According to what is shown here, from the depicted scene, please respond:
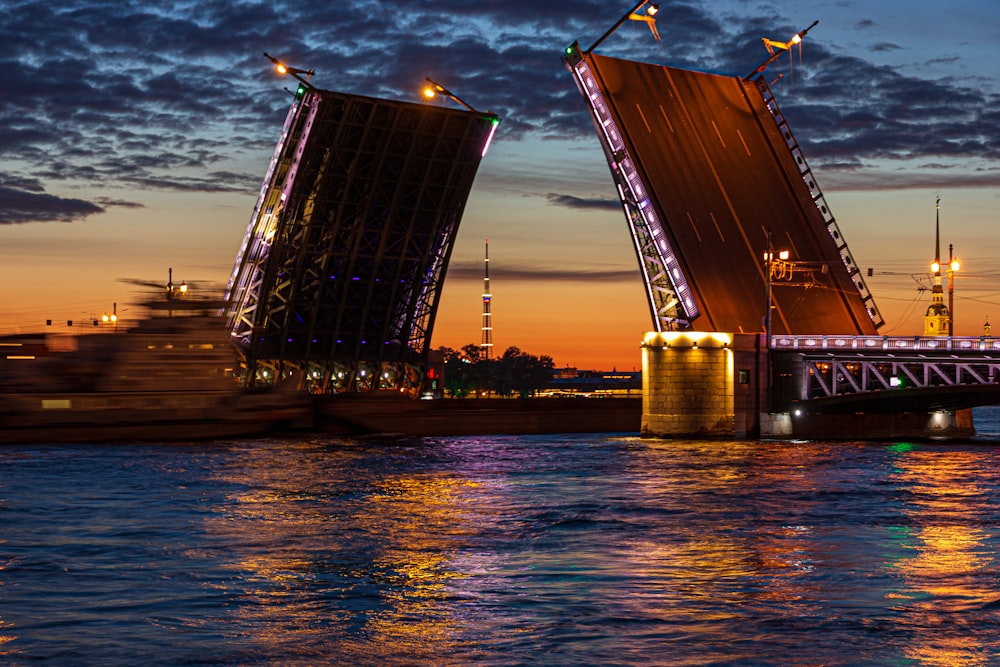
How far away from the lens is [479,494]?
3152 cm

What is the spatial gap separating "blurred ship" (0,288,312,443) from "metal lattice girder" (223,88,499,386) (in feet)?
8.94

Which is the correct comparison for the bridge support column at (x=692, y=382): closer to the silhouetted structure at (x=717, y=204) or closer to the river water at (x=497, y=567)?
the silhouetted structure at (x=717, y=204)

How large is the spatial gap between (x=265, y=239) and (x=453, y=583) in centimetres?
4234

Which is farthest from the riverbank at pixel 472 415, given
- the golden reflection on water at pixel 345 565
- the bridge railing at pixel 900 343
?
the golden reflection on water at pixel 345 565

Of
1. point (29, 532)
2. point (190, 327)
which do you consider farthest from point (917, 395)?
point (29, 532)

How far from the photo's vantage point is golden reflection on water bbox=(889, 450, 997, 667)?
13282 millimetres

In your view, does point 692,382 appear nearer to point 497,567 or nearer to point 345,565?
point 497,567

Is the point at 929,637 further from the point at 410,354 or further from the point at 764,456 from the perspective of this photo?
the point at 410,354

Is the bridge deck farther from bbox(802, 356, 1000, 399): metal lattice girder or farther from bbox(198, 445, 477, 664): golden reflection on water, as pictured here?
bbox(198, 445, 477, 664): golden reflection on water

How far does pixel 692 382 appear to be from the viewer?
56.5 metres

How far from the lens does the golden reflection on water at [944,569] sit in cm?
1328

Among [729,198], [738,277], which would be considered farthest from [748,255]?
[729,198]

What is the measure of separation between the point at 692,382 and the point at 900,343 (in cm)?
817

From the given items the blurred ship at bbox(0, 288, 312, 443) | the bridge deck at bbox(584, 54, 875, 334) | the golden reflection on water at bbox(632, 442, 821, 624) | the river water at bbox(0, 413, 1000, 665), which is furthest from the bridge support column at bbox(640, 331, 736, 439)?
the river water at bbox(0, 413, 1000, 665)
